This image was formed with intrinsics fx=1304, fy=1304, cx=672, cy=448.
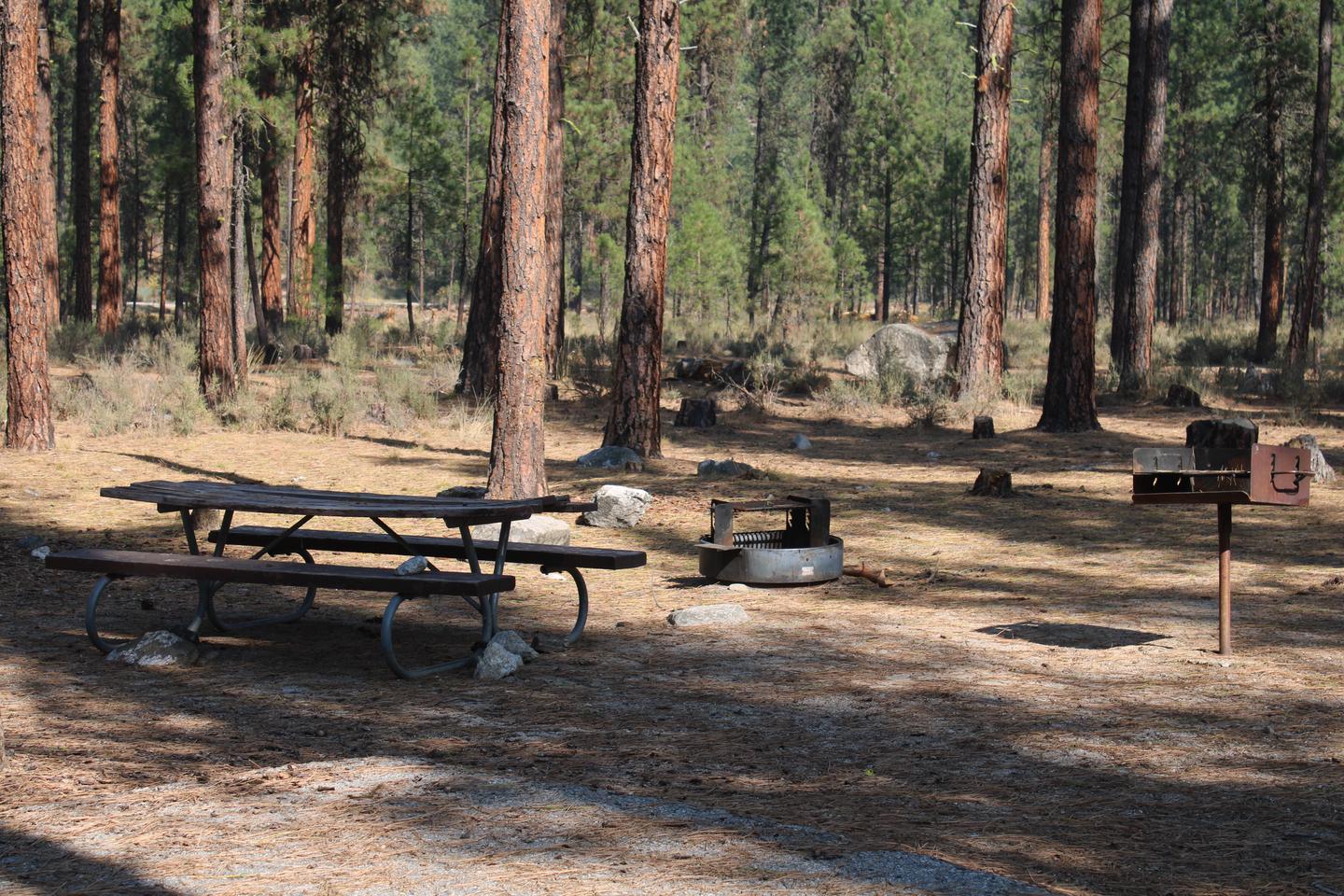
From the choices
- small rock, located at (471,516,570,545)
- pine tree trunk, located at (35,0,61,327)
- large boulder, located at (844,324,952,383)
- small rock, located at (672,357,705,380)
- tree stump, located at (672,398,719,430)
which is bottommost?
small rock, located at (471,516,570,545)

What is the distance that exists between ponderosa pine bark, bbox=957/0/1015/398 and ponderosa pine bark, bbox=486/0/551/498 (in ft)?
28.1

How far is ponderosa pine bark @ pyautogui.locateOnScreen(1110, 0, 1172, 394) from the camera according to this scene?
1991cm

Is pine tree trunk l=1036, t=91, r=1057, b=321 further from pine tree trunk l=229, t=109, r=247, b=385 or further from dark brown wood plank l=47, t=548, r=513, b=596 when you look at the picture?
dark brown wood plank l=47, t=548, r=513, b=596

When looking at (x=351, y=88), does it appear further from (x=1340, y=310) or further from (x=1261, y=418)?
(x=1340, y=310)

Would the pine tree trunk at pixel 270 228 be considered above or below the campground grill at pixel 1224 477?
above

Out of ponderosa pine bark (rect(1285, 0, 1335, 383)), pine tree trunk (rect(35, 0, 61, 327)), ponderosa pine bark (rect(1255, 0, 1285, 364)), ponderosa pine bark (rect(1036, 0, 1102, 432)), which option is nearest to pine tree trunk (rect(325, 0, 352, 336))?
pine tree trunk (rect(35, 0, 61, 327))

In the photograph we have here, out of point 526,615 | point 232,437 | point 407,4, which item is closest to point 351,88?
point 407,4

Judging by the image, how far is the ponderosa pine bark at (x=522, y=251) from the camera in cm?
962

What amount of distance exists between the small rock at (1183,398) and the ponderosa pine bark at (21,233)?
45.2ft

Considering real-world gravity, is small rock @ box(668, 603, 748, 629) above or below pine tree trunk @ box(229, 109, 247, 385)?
below

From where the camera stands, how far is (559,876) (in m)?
3.28

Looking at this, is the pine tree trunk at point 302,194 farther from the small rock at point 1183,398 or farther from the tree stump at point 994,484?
the tree stump at point 994,484

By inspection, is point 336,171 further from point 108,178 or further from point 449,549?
point 449,549

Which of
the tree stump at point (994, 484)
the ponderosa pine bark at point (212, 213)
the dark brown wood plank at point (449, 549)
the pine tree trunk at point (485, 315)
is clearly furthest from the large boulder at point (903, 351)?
the dark brown wood plank at point (449, 549)
